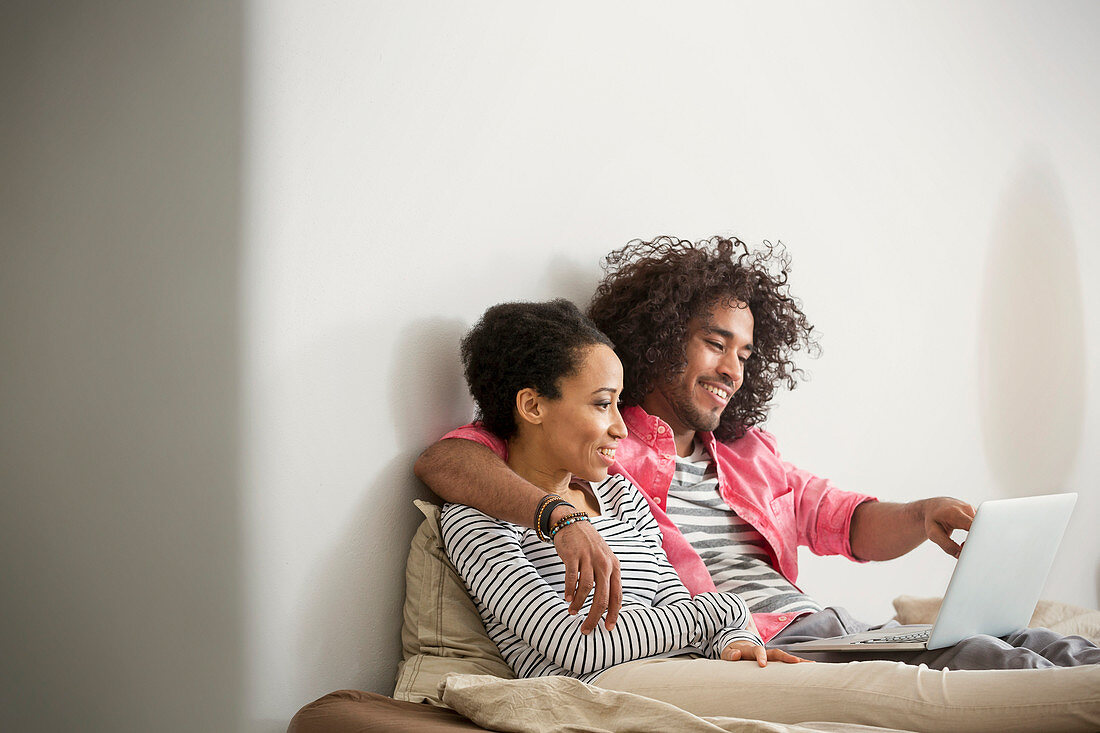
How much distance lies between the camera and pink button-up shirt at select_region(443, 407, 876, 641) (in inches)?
57.4

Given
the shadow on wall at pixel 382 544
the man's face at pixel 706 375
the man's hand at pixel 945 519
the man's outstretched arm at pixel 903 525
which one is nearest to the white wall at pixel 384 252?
the shadow on wall at pixel 382 544

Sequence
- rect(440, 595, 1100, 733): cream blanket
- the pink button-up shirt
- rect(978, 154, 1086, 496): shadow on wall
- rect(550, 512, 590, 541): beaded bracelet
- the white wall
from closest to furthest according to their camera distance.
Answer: rect(440, 595, 1100, 733): cream blanket < the white wall < rect(550, 512, 590, 541): beaded bracelet < the pink button-up shirt < rect(978, 154, 1086, 496): shadow on wall

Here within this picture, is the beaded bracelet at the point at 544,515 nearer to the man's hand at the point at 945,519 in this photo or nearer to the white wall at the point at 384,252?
the white wall at the point at 384,252

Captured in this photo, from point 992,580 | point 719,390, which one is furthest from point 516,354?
point 992,580

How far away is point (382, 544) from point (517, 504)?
9.0 inches

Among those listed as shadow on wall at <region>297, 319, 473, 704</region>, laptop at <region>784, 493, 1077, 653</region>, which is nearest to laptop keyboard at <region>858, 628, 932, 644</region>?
laptop at <region>784, 493, 1077, 653</region>

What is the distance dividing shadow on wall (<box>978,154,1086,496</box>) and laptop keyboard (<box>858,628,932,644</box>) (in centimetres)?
161

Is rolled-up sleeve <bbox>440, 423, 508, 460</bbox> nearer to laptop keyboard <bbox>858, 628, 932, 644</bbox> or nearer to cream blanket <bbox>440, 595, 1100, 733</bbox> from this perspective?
cream blanket <bbox>440, 595, 1100, 733</bbox>

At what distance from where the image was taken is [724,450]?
172 cm

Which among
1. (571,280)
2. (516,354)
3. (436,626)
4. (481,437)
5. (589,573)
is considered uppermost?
(571,280)

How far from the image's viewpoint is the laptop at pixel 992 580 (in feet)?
3.81

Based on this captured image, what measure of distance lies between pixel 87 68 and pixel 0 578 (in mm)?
568

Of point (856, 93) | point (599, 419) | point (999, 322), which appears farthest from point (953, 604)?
point (999, 322)

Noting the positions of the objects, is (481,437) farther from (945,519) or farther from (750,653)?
(945,519)
